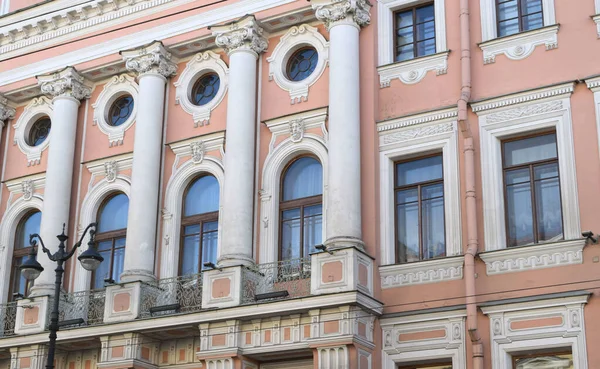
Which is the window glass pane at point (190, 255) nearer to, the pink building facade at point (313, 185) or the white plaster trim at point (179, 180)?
the pink building facade at point (313, 185)

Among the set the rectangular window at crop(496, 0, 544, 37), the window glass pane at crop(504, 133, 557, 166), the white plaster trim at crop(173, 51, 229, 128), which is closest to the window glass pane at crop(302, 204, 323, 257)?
the white plaster trim at crop(173, 51, 229, 128)

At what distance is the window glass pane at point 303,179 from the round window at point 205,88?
10.4 feet

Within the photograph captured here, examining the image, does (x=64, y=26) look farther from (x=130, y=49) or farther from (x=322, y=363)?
(x=322, y=363)

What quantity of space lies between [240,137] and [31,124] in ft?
24.7

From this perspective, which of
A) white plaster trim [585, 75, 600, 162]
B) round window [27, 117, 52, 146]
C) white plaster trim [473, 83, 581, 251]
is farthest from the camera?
round window [27, 117, 52, 146]

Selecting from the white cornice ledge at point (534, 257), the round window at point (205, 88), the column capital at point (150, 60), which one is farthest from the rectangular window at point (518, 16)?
the column capital at point (150, 60)

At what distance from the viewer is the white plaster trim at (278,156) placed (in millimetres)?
22312

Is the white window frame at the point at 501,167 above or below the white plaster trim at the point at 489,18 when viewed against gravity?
below

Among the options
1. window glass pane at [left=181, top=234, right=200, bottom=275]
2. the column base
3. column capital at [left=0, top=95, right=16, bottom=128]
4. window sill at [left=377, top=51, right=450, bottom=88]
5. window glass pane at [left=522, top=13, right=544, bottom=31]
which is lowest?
the column base

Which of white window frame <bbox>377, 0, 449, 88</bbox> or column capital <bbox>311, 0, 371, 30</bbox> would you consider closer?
white window frame <bbox>377, 0, 449, 88</bbox>

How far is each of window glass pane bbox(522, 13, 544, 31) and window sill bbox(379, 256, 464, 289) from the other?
518 cm

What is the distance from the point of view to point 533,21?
21266mm

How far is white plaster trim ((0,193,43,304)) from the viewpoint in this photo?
2616 cm

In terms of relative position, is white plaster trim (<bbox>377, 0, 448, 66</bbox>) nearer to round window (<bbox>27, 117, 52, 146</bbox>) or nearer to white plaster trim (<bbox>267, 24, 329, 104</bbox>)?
white plaster trim (<bbox>267, 24, 329, 104</bbox>)
